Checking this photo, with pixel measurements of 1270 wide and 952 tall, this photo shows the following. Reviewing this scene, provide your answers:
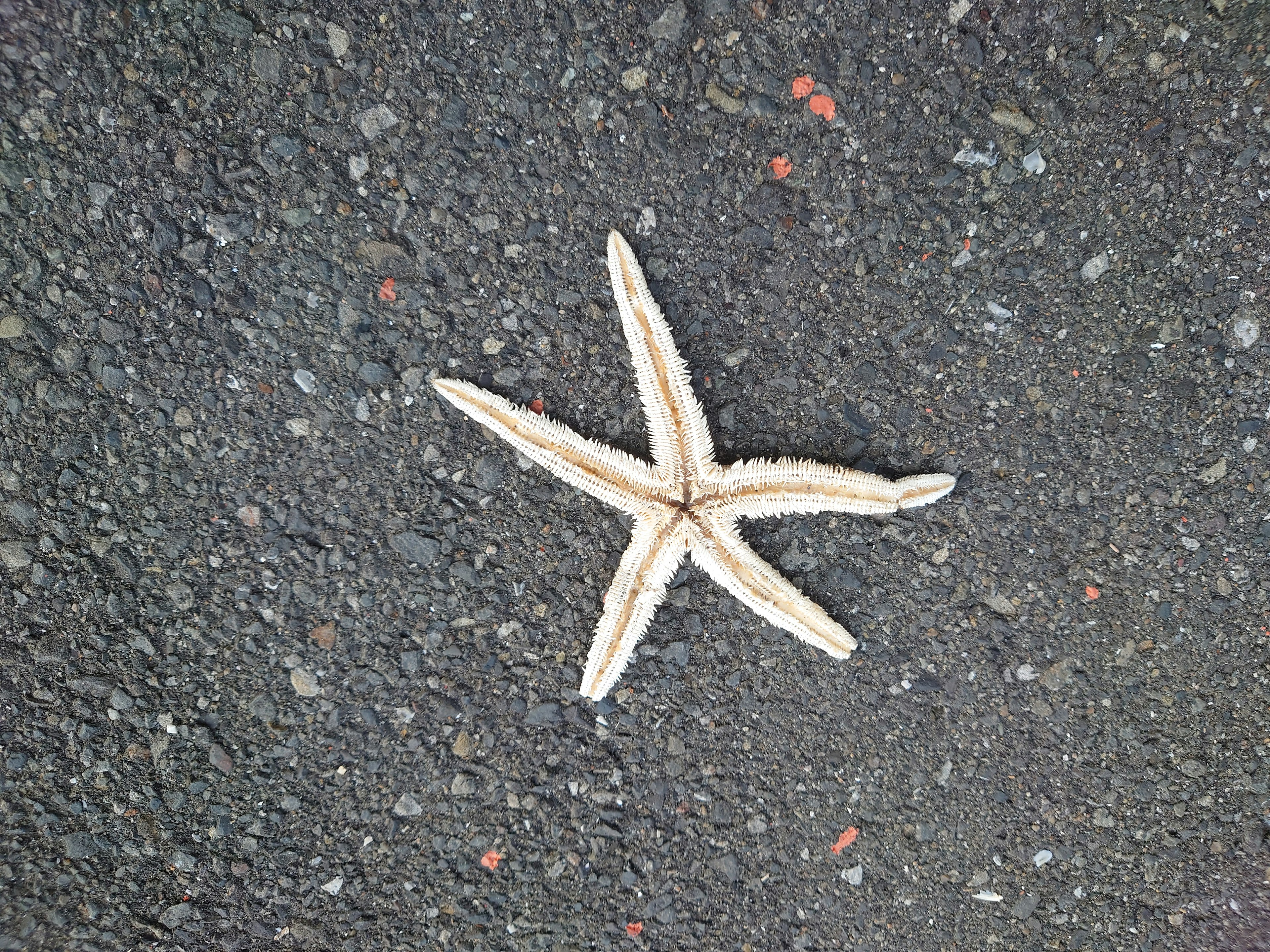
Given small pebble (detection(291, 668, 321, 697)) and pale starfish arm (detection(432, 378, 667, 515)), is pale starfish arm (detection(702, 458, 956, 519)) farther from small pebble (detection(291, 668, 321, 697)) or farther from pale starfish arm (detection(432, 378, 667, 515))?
small pebble (detection(291, 668, 321, 697))

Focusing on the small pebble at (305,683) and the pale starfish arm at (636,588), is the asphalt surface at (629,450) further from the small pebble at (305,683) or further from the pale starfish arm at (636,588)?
the pale starfish arm at (636,588)

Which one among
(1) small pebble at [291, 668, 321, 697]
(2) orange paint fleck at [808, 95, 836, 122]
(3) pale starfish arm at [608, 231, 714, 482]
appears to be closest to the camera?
(3) pale starfish arm at [608, 231, 714, 482]

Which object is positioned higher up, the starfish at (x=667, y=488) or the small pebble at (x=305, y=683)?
the starfish at (x=667, y=488)

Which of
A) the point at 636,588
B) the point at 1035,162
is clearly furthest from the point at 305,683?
the point at 1035,162

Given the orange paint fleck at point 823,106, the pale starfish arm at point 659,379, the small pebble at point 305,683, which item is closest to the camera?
the pale starfish arm at point 659,379

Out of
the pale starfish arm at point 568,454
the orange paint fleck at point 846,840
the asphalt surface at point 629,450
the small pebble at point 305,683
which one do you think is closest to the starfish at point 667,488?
the pale starfish arm at point 568,454

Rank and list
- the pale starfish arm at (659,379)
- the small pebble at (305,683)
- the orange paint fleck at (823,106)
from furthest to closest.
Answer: the small pebble at (305,683), the orange paint fleck at (823,106), the pale starfish arm at (659,379)

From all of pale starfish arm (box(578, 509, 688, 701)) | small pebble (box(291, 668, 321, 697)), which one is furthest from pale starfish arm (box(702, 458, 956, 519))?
small pebble (box(291, 668, 321, 697))
